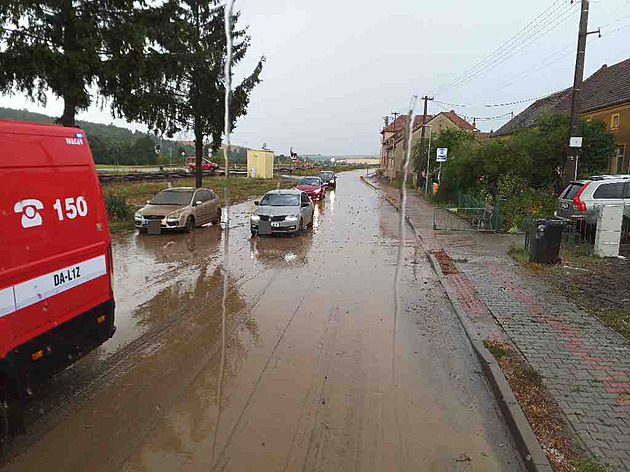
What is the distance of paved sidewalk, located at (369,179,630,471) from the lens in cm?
A: 402

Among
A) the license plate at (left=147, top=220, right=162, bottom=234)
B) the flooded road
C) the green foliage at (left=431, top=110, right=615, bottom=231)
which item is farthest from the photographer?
the green foliage at (left=431, top=110, right=615, bottom=231)

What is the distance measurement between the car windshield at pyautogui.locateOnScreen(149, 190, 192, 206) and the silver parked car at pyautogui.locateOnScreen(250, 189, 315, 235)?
251 cm

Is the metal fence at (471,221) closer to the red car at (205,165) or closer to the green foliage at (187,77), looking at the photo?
the green foliage at (187,77)

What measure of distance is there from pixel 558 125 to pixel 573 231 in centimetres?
835

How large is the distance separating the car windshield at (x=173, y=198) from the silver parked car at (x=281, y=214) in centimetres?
251

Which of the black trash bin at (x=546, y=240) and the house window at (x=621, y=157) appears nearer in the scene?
the black trash bin at (x=546, y=240)

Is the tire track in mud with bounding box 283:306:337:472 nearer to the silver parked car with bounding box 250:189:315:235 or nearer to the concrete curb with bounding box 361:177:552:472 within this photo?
the concrete curb with bounding box 361:177:552:472

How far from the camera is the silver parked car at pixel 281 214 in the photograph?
47.1 ft

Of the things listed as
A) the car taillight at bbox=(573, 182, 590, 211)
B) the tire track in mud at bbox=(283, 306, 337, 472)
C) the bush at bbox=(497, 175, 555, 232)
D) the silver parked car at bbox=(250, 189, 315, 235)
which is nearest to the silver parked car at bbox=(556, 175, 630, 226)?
the car taillight at bbox=(573, 182, 590, 211)

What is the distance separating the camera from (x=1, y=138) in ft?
11.9

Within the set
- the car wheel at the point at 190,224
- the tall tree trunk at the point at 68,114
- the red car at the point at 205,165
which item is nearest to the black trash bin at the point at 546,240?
the car wheel at the point at 190,224

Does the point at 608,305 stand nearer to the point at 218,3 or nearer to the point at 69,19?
the point at 69,19

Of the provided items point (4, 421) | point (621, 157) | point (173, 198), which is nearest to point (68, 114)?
point (173, 198)

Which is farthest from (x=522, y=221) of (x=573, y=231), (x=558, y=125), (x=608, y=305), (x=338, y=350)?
(x=338, y=350)
